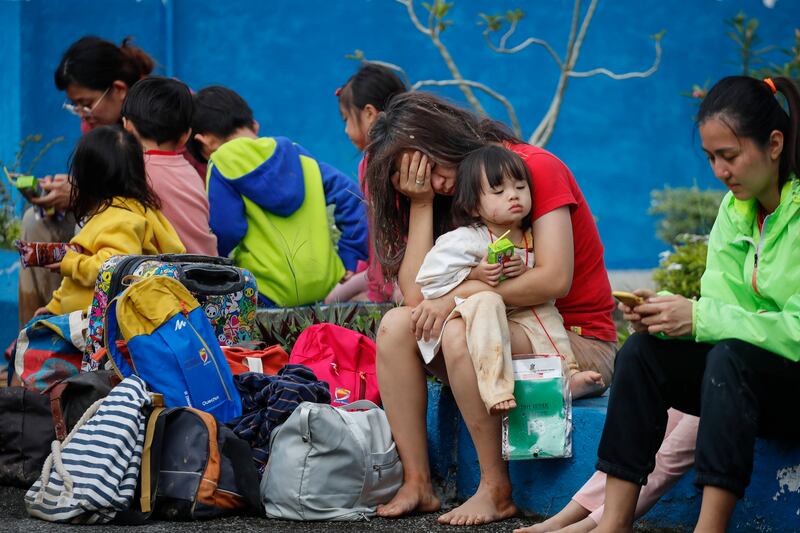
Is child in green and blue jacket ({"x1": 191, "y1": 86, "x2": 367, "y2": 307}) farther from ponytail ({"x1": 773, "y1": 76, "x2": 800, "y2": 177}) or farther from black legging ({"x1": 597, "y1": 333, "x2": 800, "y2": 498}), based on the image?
ponytail ({"x1": 773, "y1": 76, "x2": 800, "y2": 177})

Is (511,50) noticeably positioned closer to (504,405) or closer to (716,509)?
(504,405)

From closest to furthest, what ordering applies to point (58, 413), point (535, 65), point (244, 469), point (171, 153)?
point (244, 469) → point (58, 413) → point (171, 153) → point (535, 65)

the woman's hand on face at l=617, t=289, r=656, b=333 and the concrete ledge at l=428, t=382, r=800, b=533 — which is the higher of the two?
the woman's hand on face at l=617, t=289, r=656, b=333

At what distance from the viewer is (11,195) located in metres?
7.65

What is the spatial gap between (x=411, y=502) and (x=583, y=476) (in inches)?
22.0

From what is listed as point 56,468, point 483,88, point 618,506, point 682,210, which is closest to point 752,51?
point 682,210

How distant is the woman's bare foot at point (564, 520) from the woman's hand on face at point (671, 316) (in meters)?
0.65

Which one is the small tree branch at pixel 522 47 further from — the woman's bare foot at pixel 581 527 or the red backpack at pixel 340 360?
the woman's bare foot at pixel 581 527

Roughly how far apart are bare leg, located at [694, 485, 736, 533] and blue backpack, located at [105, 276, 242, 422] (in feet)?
5.90

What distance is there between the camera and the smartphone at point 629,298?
9.83ft

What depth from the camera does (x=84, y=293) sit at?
4.74 meters

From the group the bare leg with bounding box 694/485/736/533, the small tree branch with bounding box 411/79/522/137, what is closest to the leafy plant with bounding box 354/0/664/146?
the small tree branch with bounding box 411/79/522/137

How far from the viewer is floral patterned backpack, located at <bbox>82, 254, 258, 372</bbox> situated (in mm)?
4273

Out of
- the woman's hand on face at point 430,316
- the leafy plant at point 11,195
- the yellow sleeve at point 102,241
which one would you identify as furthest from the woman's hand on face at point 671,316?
the leafy plant at point 11,195
